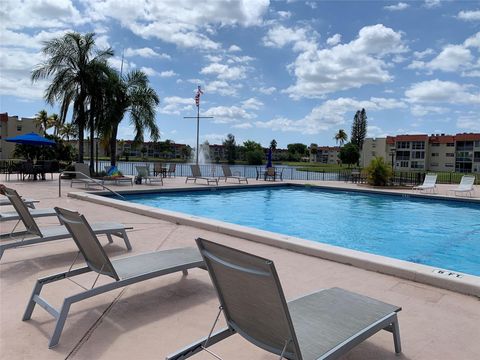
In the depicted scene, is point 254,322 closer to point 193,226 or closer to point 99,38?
point 193,226

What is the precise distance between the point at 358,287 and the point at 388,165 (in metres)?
16.0

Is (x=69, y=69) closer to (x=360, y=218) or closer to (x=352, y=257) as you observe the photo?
(x=360, y=218)

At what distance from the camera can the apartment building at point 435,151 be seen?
68738 millimetres

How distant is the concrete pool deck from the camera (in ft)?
8.41

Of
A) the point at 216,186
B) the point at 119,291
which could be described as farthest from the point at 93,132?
→ the point at 119,291

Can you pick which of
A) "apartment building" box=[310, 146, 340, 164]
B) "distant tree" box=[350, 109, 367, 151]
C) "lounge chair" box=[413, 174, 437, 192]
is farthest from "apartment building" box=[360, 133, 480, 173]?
"lounge chair" box=[413, 174, 437, 192]

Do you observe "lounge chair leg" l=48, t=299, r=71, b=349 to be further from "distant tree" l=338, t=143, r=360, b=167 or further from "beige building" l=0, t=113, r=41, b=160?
"distant tree" l=338, t=143, r=360, b=167

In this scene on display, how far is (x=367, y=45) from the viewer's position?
46.9 feet

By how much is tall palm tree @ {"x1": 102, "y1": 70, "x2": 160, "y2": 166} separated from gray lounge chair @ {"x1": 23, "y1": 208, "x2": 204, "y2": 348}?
1611 cm

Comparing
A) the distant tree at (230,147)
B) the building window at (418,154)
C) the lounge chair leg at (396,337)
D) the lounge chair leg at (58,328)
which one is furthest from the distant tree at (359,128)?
the lounge chair leg at (58,328)

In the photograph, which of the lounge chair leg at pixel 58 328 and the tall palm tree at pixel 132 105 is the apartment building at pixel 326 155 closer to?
the tall palm tree at pixel 132 105

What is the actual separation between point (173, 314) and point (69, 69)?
17.6m

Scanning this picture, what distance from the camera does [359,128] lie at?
3268 inches

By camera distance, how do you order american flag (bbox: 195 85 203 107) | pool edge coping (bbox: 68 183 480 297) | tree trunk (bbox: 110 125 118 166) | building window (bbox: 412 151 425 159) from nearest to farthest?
pool edge coping (bbox: 68 183 480 297) < tree trunk (bbox: 110 125 118 166) < american flag (bbox: 195 85 203 107) < building window (bbox: 412 151 425 159)
